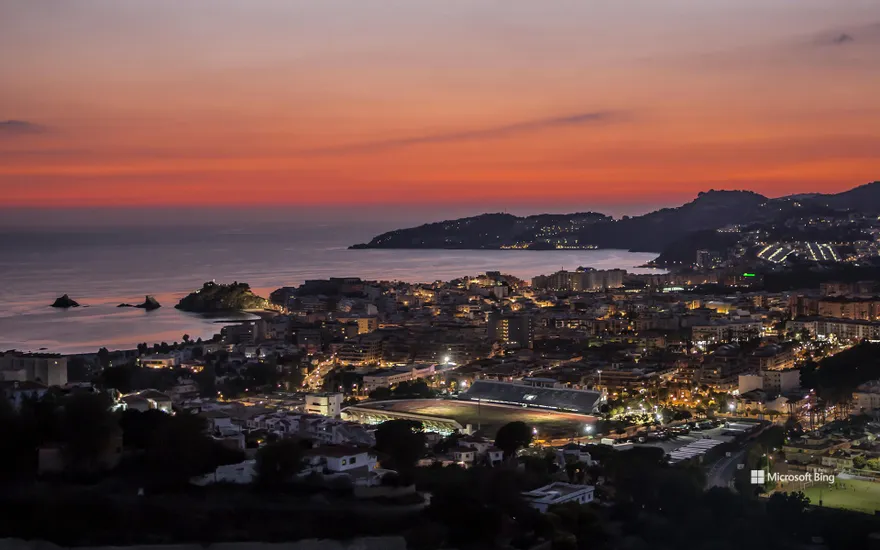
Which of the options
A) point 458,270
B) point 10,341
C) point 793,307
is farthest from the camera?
point 458,270

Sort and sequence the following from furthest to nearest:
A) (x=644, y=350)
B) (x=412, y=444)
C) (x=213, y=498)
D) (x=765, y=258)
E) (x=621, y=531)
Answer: (x=765, y=258) → (x=644, y=350) → (x=412, y=444) → (x=621, y=531) → (x=213, y=498)

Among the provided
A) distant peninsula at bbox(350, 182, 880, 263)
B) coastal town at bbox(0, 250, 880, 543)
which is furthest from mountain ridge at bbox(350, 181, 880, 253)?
coastal town at bbox(0, 250, 880, 543)

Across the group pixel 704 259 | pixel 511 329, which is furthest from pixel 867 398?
pixel 704 259

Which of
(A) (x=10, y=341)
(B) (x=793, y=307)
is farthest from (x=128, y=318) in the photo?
(B) (x=793, y=307)

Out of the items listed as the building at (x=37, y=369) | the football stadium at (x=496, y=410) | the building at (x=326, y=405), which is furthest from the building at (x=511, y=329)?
the building at (x=37, y=369)

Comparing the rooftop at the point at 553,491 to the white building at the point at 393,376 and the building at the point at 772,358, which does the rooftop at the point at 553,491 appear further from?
the building at the point at 772,358

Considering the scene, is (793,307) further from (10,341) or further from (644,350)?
(10,341)
